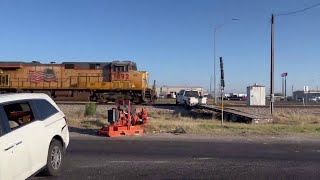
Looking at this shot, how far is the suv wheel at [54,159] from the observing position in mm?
8672

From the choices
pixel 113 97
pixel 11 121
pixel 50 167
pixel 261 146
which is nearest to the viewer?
pixel 11 121

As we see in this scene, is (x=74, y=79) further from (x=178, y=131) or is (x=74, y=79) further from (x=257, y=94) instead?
(x=178, y=131)

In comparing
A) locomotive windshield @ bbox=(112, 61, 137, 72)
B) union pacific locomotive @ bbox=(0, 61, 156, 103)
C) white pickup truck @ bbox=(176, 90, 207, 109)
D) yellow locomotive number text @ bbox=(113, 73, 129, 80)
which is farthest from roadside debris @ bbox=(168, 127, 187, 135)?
locomotive windshield @ bbox=(112, 61, 137, 72)

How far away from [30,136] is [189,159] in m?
4.94

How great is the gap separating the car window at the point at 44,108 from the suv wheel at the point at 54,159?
0.58 m

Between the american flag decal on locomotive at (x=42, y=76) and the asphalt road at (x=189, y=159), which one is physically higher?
the american flag decal on locomotive at (x=42, y=76)

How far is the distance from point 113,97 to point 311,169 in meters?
31.6

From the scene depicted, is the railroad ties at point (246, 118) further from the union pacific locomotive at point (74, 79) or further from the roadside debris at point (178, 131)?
the union pacific locomotive at point (74, 79)

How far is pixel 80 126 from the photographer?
21.5m

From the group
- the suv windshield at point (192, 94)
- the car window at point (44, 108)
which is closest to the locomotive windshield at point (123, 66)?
the suv windshield at point (192, 94)

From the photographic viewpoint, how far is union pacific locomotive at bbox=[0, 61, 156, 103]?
41062mm

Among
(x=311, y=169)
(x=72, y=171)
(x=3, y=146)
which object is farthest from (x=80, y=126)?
(x=3, y=146)

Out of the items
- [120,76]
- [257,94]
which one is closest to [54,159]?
[120,76]

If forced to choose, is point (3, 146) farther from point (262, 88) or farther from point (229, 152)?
point (262, 88)
